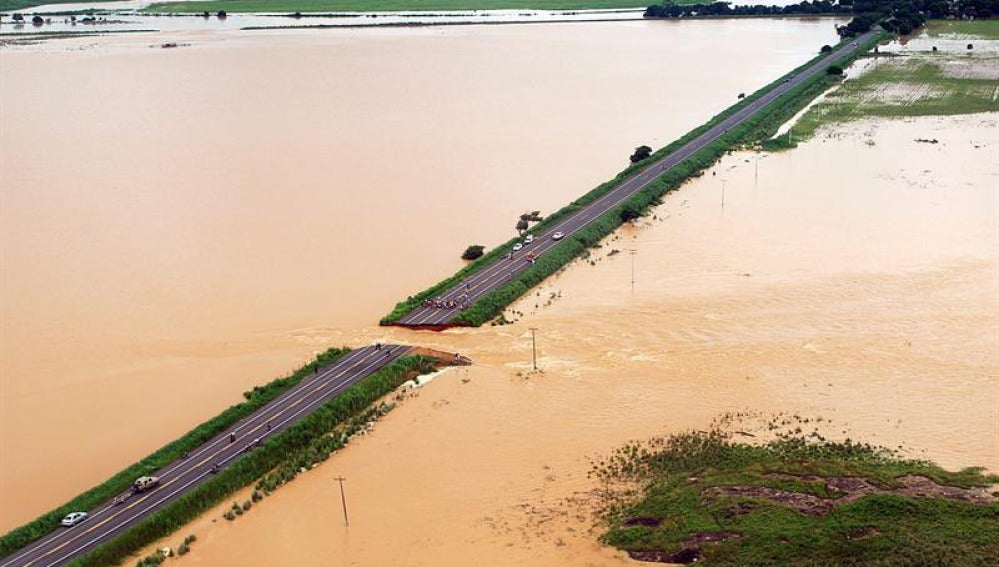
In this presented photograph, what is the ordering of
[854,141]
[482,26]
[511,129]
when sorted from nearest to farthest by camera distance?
[854,141] < [511,129] < [482,26]

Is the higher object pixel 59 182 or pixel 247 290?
pixel 59 182

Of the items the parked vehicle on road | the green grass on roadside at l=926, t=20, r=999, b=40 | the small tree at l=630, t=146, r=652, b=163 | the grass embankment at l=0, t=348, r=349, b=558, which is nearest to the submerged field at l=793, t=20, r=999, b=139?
the green grass on roadside at l=926, t=20, r=999, b=40

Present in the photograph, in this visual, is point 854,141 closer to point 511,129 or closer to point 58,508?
point 511,129

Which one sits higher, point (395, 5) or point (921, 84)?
point (395, 5)

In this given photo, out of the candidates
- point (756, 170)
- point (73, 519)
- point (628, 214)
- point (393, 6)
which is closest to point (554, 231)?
point (628, 214)

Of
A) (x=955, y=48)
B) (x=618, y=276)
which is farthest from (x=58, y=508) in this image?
(x=955, y=48)

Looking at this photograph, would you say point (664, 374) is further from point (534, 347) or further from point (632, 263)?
point (632, 263)
